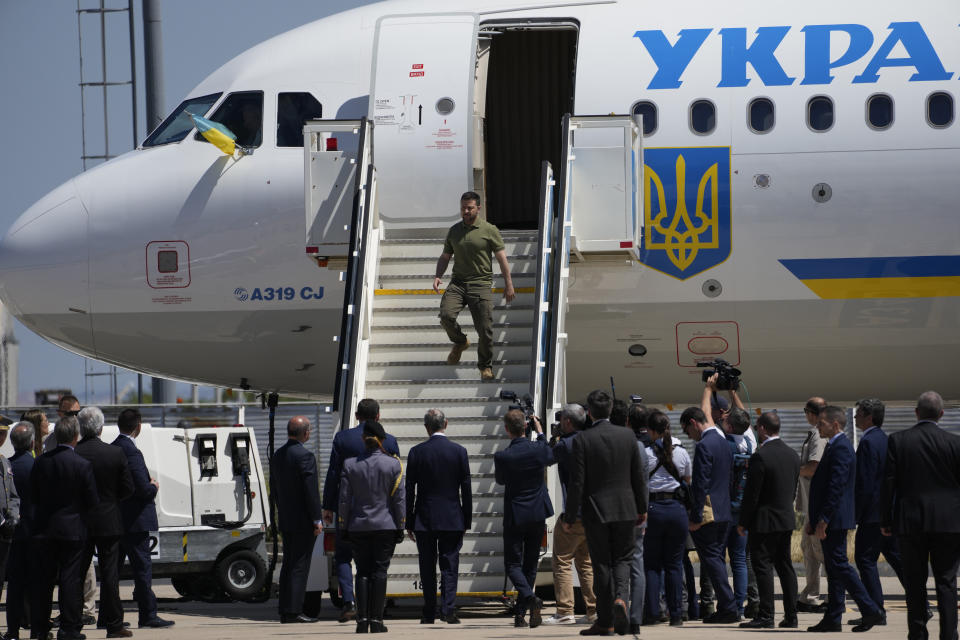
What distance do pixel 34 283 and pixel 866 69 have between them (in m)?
8.99

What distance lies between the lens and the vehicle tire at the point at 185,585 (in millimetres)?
15219

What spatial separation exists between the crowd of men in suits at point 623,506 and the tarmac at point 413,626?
0.20m

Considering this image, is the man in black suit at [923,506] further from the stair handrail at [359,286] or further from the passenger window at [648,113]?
the passenger window at [648,113]

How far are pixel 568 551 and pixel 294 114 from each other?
6024mm

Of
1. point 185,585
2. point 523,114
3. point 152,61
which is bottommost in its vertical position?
A: point 185,585

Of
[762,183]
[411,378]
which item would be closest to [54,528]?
[411,378]

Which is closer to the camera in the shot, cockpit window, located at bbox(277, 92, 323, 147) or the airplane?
the airplane

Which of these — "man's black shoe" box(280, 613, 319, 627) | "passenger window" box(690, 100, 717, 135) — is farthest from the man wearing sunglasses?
"passenger window" box(690, 100, 717, 135)

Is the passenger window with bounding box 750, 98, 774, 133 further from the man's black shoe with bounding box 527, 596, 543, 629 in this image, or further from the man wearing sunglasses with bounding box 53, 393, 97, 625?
the man wearing sunglasses with bounding box 53, 393, 97, 625

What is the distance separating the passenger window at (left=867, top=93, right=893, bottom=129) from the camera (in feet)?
44.3

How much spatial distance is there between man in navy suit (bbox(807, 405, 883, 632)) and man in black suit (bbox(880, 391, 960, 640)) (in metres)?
1.12

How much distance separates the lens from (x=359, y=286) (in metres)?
12.5

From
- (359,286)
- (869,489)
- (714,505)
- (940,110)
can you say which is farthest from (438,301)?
(940,110)

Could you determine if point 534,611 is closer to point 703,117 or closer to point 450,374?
point 450,374
